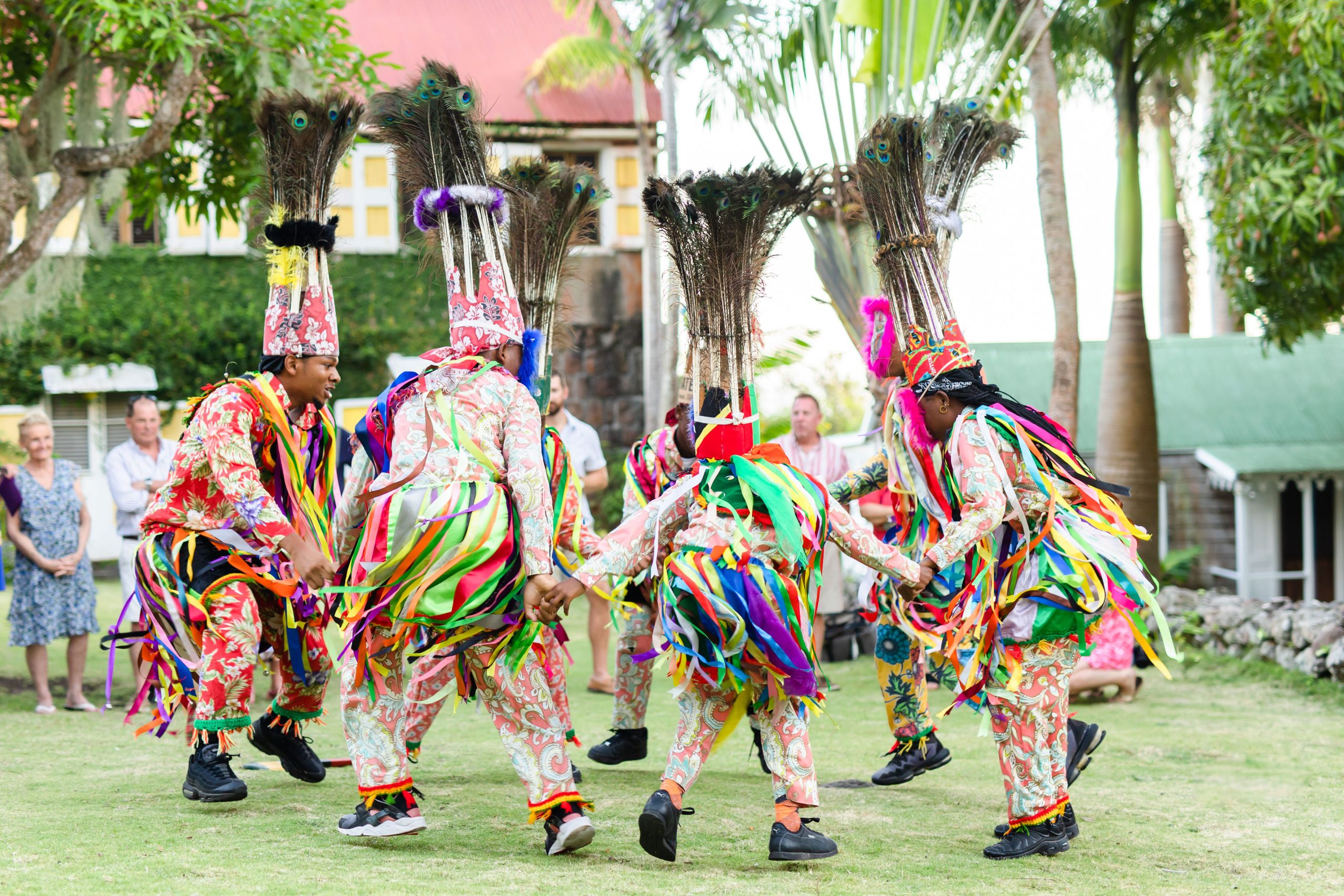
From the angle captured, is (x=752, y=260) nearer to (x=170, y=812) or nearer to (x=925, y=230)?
(x=925, y=230)

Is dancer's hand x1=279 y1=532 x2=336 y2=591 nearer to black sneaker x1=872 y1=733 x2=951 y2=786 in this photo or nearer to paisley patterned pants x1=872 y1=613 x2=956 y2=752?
paisley patterned pants x1=872 y1=613 x2=956 y2=752

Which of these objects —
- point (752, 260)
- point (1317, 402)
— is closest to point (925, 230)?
point (752, 260)

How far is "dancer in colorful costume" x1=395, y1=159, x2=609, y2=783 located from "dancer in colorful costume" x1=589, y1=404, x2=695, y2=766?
37cm

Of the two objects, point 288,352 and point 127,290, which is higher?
point 127,290

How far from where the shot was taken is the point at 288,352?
15.4 feet

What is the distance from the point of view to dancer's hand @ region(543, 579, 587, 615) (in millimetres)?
3938

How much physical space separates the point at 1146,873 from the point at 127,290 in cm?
1442

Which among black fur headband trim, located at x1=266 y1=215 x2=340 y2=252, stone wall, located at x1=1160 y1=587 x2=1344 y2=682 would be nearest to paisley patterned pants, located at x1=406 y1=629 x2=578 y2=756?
black fur headband trim, located at x1=266 y1=215 x2=340 y2=252

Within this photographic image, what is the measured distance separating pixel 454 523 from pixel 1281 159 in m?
6.15

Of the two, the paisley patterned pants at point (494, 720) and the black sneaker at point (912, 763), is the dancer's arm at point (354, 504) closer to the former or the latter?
the paisley patterned pants at point (494, 720)

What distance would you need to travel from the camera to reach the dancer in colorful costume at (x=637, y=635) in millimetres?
5340

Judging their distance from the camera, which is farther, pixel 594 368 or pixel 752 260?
pixel 594 368

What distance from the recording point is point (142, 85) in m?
8.24

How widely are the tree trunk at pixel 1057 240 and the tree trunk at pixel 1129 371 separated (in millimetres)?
928
